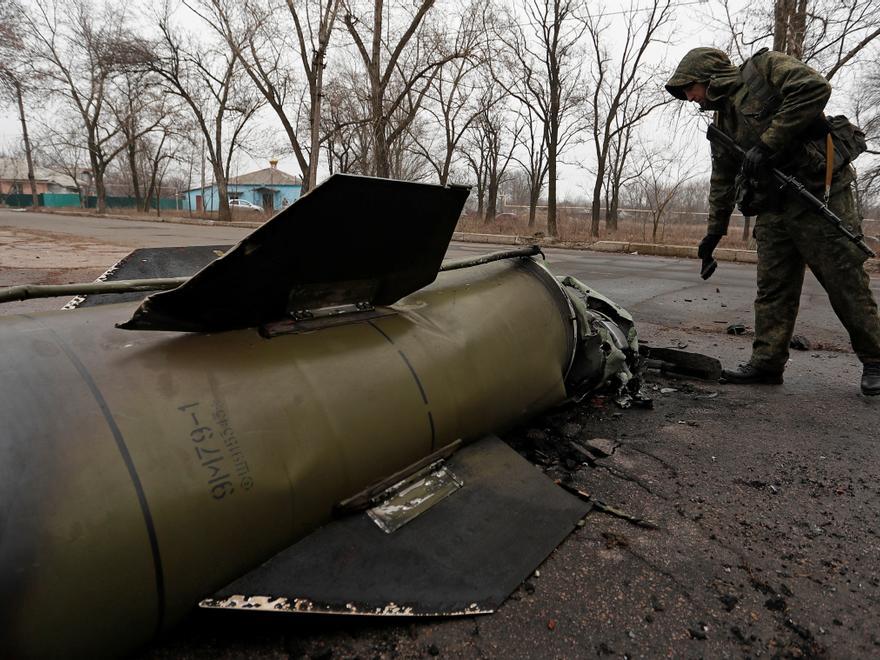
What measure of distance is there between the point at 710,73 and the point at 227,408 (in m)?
3.03

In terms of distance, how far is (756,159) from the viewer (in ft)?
8.93

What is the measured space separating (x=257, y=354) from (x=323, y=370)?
17cm

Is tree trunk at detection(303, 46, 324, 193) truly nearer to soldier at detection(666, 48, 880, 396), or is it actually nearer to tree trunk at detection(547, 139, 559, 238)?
tree trunk at detection(547, 139, 559, 238)

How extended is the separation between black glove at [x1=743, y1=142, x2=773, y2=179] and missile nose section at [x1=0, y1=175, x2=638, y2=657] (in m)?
1.84

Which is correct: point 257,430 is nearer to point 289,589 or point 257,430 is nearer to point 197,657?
point 289,589

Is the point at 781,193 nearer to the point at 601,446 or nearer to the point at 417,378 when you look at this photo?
the point at 601,446

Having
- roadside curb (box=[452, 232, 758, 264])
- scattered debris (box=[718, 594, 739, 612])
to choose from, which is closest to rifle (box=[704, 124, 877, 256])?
scattered debris (box=[718, 594, 739, 612])

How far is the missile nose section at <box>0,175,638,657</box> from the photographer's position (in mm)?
964

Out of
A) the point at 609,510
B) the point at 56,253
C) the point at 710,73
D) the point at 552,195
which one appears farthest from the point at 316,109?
the point at 609,510

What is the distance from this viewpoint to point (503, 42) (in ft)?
57.5

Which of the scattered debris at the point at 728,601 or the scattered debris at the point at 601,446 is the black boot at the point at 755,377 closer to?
the scattered debris at the point at 601,446

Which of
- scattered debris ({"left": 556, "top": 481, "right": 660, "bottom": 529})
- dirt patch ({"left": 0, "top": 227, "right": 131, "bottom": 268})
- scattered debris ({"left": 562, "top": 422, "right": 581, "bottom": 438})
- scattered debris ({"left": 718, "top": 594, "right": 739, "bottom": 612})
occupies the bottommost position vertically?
scattered debris ({"left": 718, "top": 594, "right": 739, "bottom": 612})

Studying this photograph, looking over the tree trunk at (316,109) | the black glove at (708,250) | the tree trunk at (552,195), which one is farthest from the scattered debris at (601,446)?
the tree trunk at (552,195)

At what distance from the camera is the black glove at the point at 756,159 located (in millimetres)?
2701
